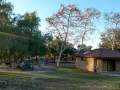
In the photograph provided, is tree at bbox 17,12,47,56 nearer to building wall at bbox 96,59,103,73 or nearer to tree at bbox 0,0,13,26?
tree at bbox 0,0,13,26

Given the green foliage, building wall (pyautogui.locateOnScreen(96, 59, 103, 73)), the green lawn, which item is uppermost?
the green foliage

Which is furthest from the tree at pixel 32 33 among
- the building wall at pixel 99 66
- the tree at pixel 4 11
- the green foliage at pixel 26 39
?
the building wall at pixel 99 66

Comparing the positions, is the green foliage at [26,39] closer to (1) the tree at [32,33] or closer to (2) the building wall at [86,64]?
(1) the tree at [32,33]

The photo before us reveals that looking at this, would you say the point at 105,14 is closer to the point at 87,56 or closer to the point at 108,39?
the point at 108,39

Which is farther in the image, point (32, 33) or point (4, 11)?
point (32, 33)

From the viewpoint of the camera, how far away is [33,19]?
96.5 feet

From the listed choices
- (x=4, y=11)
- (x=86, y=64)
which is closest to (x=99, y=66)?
(x=86, y=64)

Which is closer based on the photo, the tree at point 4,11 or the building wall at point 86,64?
the tree at point 4,11

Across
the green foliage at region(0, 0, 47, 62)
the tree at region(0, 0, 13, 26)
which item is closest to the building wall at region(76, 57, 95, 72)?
the green foliage at region(0, 0, 47, 62)

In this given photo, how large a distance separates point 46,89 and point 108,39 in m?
35.7

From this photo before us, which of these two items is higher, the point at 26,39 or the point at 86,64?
the point at 26,39

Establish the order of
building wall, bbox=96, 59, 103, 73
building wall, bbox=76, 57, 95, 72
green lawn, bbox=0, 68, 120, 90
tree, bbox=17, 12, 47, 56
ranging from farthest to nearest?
building wall, bbox=76, 57, 95, 72 < tree, bbox=17, 12, 47, 56 < building wall, bbox=96, 59, 103, 73 < green lawn, bbox=0, 68, 120, 90

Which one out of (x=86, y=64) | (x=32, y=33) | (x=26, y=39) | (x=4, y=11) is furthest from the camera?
(x=86, y=64)

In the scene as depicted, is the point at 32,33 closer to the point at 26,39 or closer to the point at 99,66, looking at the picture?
the point at 26,39
